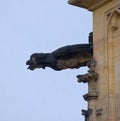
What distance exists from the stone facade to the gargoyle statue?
73 centimetres

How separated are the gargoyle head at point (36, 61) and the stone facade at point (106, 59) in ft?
4.30

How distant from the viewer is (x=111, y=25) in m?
12.7

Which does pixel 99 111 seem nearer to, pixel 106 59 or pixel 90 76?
pixel 90 76

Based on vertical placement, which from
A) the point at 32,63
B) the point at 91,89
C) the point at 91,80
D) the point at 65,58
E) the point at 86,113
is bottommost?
the point at 86,113

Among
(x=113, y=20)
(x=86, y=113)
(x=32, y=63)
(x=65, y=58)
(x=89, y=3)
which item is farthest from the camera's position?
(x=65, y=58)

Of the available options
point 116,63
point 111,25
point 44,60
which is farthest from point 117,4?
point 44,60

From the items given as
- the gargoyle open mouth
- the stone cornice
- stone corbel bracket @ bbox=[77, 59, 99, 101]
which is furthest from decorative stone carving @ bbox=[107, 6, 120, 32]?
the gargoyle open mouth

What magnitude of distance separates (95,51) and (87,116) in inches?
57.0

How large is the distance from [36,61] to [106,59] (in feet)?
5.83

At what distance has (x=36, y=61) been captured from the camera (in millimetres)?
13445

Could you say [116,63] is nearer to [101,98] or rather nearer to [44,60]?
[101,98]

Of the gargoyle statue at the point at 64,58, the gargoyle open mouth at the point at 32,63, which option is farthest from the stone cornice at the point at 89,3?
the gargoyle open mouth at the point at 32,63

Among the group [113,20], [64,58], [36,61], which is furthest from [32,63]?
[113,20]

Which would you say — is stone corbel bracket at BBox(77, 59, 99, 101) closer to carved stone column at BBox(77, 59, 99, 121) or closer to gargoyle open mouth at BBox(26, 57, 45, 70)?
carved stone column at BBox(77, 59, 99, 121)
